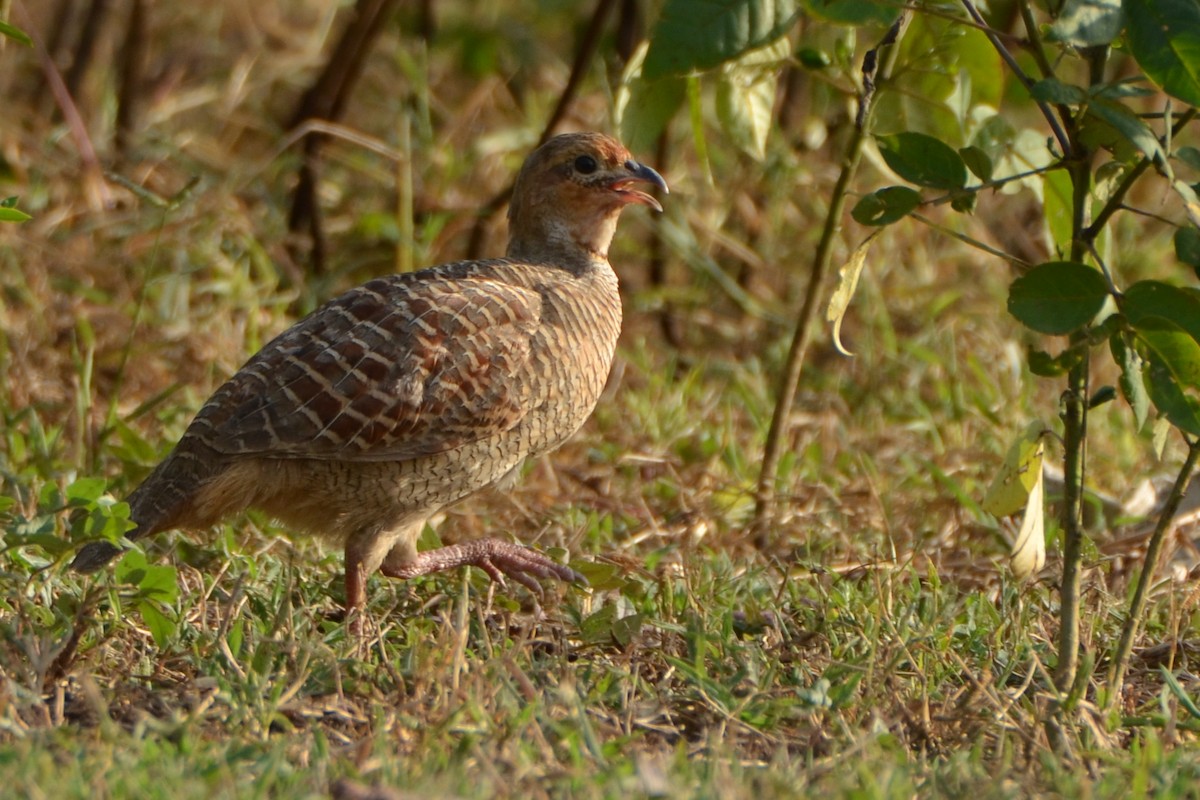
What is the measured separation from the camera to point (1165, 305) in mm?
2855

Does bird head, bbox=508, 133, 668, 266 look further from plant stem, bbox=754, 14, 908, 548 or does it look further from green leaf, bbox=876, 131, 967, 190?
green leaf, bbox=876, 131, 967, 190

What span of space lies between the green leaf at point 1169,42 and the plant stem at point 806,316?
45.2 inches

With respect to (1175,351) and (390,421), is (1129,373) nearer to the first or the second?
(1175,351)

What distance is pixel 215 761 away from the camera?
105 inches

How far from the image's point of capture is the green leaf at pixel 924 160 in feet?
10.2

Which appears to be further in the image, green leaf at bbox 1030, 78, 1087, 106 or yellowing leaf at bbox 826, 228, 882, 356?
yellowing leaf at bbox 826, 228, 882, 356

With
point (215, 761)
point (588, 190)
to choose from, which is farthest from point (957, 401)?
point (215, 761)

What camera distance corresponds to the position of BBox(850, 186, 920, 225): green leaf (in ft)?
10.1

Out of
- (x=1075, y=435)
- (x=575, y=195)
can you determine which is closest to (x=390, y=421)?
(x=575, y=195)

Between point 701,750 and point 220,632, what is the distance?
1.05 metres

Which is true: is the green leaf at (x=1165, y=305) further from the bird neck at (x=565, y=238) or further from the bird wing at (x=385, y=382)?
the bird neck at (x=565, y=238)

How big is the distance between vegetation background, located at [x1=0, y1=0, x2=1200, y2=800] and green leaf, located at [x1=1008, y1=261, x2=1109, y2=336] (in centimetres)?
22

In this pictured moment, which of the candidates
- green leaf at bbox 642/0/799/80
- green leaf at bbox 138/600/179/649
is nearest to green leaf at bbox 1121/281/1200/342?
green leaf at bbox 642/0/799/80

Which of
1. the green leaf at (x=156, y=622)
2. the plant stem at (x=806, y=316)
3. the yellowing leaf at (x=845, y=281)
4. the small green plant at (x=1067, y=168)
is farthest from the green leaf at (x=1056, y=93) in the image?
the green leaf at (x=156, y=622)
